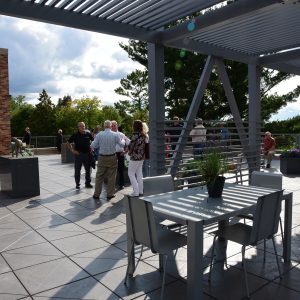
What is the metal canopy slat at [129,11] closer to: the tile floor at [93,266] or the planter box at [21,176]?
the tile floor at [93,266]

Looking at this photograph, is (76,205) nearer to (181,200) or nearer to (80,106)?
(181,200)

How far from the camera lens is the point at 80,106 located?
35938mm

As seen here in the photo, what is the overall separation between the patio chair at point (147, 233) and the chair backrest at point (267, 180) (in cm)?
167

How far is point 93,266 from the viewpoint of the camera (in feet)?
12.5

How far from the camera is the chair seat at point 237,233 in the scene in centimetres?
337

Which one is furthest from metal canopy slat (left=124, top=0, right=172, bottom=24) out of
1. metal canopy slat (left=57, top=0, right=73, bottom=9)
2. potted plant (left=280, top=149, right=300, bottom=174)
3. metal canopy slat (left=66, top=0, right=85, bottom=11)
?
potted plant (left=280, top=149, right=300, bottom=174)

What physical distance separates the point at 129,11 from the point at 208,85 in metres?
17.0

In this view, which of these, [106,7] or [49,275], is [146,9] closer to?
[106,7]

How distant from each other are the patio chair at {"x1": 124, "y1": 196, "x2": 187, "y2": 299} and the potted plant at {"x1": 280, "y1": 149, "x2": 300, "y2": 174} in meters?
8.53

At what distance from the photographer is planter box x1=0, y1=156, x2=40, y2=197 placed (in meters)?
7.58

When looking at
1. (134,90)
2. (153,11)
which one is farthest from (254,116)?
(134,90)

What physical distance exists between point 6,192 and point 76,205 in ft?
7.52

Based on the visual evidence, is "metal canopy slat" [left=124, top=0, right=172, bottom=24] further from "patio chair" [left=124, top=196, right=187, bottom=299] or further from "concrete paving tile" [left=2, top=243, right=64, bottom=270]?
"concrete paving tile" [left=2, top=243, right=64, bottom=270]

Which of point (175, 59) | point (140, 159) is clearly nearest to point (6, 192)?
point (140, 159)
